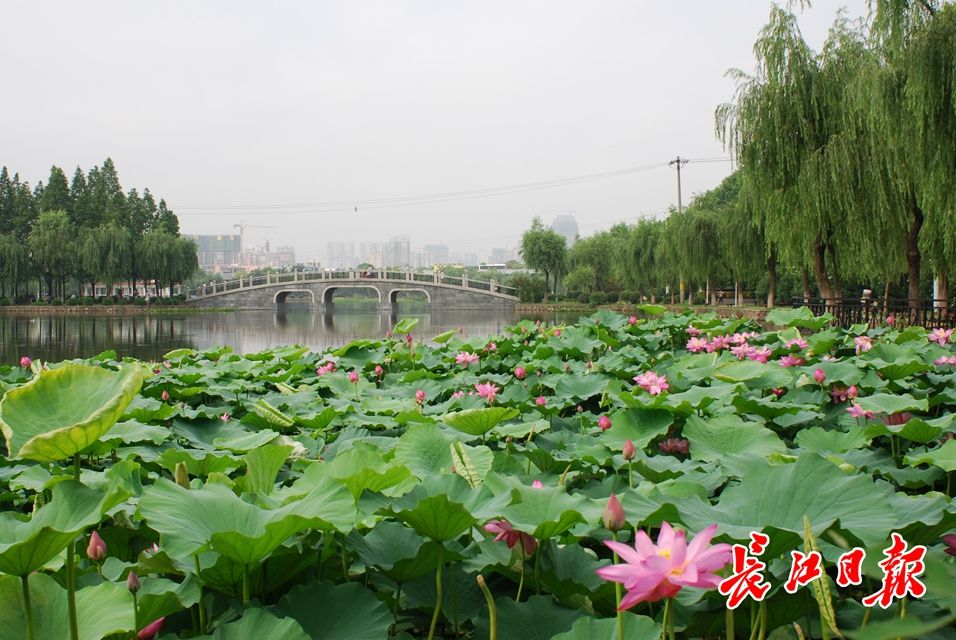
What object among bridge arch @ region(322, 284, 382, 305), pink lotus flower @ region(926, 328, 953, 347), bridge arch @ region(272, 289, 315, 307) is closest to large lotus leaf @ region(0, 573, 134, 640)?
pink lotus flower @ region(926, 328, 953, 347)

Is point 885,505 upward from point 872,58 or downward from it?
downward

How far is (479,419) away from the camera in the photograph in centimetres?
182

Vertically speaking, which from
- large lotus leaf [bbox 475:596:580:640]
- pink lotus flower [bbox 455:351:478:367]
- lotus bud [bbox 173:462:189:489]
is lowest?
large lotus leaf [bbox 475:596:580:640]

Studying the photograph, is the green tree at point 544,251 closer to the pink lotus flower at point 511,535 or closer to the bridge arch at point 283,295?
the bridge arch at point 283,295

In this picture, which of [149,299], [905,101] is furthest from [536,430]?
[149,299]

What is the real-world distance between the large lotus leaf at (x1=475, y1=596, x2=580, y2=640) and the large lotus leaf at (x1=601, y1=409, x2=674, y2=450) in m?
0.79

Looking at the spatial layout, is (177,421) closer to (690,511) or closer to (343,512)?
(343,512)

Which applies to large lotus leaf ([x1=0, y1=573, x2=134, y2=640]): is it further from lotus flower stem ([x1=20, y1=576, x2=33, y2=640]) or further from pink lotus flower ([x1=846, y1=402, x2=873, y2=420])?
pink lotus flower ([x1=846, y1=402, x2=873, y2=420])

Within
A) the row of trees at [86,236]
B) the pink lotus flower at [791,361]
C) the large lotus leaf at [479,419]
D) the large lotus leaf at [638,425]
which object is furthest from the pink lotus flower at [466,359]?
the row of trees at [86,236]

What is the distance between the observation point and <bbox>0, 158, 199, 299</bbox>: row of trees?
35062mm

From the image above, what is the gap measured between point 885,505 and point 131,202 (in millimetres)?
47618

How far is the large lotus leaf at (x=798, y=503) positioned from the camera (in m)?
0.97

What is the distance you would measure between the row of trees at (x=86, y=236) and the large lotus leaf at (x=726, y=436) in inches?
1482

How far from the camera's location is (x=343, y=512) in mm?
940
